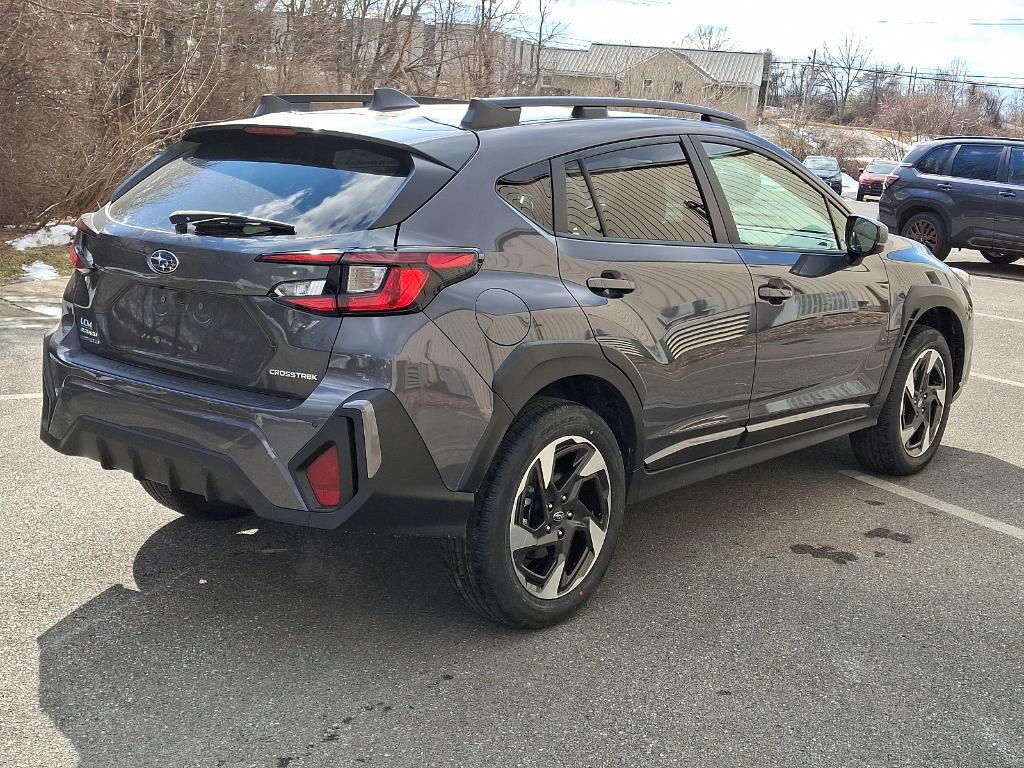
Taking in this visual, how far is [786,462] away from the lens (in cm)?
591

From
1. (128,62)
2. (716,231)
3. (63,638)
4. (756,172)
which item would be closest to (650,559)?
(716,231)

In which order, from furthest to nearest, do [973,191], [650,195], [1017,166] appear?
[973,191] < [1017,166] < [650,195]

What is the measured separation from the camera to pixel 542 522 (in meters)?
3.67

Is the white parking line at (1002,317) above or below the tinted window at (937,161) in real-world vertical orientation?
below

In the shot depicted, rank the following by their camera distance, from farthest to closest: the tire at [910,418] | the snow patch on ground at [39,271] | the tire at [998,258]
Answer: the tire at [998,258] → the snow patch on ground at [39,271] → the tire at [910,418]

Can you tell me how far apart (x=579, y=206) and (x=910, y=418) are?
2.65 m

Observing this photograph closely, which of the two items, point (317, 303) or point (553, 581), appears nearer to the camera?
point (317, 303)

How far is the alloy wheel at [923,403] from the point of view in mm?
5551

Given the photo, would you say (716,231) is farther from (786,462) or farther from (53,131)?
(53,131)

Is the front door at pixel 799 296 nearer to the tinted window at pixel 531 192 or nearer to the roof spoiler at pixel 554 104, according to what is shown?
the roof spoiler at pixel 554 104

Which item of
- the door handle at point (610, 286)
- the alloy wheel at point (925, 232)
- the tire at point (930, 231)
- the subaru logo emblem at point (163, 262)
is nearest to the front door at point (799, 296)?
the door handle at point (610, 286)

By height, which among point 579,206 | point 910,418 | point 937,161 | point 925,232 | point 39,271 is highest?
point 937,161

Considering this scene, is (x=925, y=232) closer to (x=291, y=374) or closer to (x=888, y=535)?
(x=888, y=535)

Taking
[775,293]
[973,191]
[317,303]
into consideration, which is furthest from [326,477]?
[973,191]
